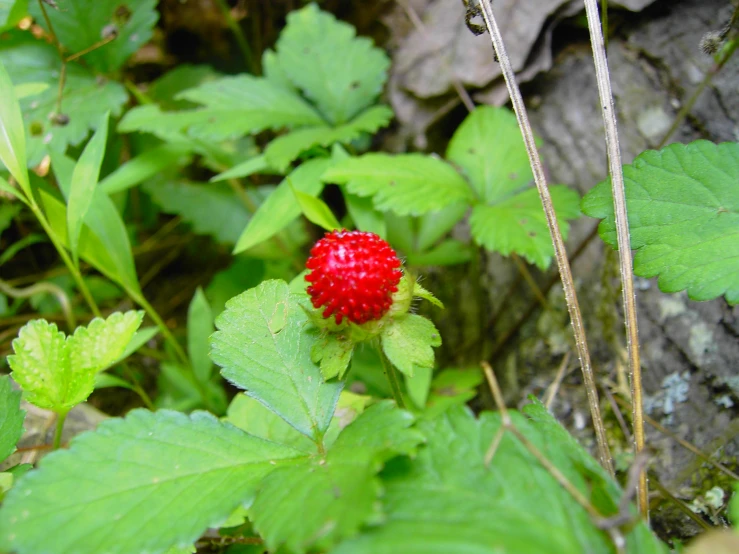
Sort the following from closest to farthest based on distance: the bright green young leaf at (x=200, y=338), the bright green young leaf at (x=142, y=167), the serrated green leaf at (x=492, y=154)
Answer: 1. the serrated green leaf at (x=492, y=154)
2. the bright green young leaf at (x=200, y=338)
3. the bright green young leaf at (x=142, y=167)

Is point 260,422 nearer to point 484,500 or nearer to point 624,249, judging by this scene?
point 484,500

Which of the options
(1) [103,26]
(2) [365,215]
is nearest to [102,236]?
(2) [365,215]

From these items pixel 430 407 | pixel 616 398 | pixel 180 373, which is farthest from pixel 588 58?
pixel 180 373

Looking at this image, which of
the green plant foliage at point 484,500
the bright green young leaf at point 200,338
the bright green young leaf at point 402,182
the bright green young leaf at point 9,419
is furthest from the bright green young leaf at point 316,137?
the green plant foliage at point 484,500

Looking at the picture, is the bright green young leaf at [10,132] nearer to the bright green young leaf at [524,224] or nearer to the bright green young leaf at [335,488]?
the bright green young leaf at [335,488]

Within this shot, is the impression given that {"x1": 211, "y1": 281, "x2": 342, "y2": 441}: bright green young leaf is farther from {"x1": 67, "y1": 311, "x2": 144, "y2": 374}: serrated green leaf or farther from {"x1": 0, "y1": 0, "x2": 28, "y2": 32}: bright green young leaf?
{"x1": 0, "y1": 0, "x2": 28, "y2": 32}: bright green young leaf

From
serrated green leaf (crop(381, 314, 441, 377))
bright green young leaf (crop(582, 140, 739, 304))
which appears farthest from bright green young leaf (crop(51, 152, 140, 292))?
bright green young leaf (crop(582, 140, 739, 304))
